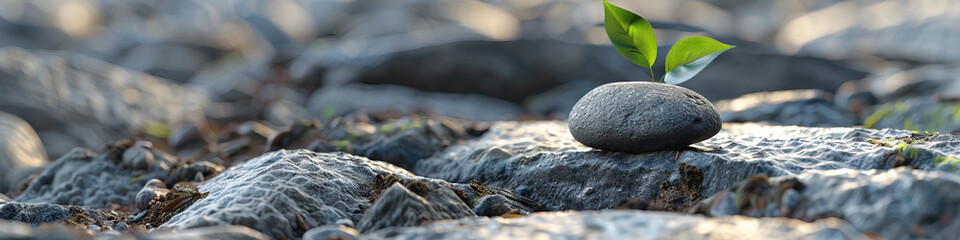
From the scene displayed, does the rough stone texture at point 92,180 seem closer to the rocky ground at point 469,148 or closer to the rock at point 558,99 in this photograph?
the rocky ground at point 469,148

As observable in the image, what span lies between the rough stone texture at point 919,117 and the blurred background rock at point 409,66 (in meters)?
0.03

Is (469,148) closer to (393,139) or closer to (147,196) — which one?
(393,139)

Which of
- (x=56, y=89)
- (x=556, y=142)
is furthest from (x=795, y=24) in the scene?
(x=56, y=89)

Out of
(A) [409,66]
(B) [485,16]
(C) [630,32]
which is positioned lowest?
(A) [409,66]

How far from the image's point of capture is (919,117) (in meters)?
6.22

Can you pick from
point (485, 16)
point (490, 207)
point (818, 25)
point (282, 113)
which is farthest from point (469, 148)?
point (818, 25)

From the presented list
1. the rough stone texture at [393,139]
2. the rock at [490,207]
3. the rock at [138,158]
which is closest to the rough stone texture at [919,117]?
the rough stone texture at [393,139]

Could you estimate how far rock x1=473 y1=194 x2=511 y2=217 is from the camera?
3.02m

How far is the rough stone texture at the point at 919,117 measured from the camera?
5.86 meters

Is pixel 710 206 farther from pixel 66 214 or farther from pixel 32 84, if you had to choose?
pixel 32 84

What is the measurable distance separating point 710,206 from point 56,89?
26.0 ft

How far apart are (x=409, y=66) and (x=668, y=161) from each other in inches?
305

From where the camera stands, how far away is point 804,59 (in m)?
12.8

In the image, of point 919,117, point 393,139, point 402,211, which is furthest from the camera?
point 919,117
